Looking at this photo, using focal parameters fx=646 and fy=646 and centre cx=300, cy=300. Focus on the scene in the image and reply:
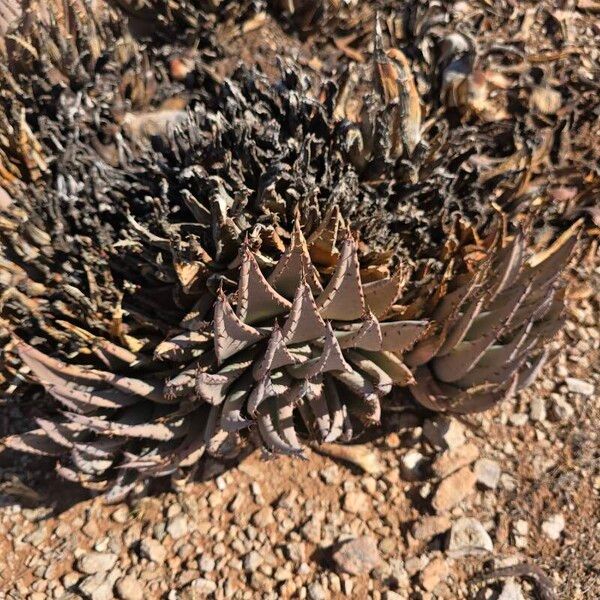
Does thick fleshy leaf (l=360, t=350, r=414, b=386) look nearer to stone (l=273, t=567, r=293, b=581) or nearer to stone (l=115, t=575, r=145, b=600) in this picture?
stone (l=273, t=567, r=293, b=581)

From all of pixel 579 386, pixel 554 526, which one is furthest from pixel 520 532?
pixel 579 386

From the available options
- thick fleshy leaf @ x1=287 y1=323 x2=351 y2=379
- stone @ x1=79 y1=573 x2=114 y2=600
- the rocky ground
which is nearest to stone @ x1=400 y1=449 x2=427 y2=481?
the rocky ground

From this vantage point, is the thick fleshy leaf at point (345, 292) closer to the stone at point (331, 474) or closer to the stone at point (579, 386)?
the stone at point (331, 474)

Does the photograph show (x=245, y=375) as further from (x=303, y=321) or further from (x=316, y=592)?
(x=316, y=592)

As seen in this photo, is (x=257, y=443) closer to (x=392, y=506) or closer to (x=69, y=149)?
(x=392, y=506)

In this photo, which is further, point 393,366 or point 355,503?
point 355,503

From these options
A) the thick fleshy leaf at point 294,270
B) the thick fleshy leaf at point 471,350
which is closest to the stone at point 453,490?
the thick fleshy leaf at point 471,350
